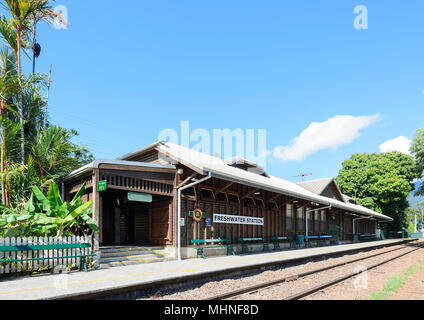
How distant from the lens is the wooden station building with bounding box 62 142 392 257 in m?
11.0

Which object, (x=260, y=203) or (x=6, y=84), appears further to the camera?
(x=260, y=203)

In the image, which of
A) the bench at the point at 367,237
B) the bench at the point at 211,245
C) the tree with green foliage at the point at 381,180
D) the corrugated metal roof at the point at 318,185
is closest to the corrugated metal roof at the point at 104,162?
the bench at the point at 211,245

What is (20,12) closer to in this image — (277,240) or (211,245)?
(211,245)

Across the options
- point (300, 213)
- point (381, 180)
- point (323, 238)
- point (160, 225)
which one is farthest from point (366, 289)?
point (381, 180)

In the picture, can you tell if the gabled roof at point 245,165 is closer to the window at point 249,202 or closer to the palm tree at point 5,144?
the window at point 249,202

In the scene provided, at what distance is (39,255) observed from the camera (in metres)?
8.59

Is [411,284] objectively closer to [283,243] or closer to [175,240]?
[175,240]

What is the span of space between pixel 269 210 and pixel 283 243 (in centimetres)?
253

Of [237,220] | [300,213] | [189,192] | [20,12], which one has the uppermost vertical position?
[20,12]

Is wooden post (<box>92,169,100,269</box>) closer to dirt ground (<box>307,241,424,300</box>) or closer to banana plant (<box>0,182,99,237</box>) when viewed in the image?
banana plant (<box>0,182,99,237</box>)

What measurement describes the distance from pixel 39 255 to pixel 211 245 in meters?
6.93

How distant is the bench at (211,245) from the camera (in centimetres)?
1284

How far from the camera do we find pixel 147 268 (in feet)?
32.3
